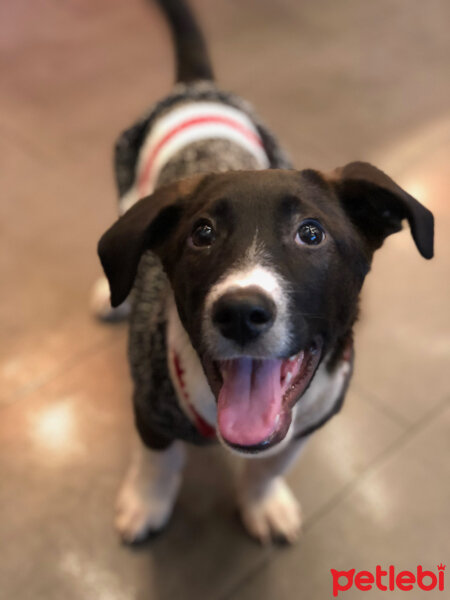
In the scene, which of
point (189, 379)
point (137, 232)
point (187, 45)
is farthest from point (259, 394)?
point (187, 45)

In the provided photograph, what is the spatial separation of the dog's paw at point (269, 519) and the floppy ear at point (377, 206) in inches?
25.1

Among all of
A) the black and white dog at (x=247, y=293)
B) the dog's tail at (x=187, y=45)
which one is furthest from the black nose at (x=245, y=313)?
the dog's tail at (x=187, y=45)

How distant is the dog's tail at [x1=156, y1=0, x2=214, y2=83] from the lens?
170cm

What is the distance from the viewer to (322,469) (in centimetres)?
150

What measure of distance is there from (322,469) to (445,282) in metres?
0.78

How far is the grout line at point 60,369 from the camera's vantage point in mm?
1604

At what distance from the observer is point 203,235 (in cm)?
92

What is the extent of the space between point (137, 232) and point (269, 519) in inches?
29.9

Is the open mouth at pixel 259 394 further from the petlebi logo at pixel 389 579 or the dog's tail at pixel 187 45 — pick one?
the dog's tail at pixel 187 45

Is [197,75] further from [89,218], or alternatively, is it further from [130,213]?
[130,213]

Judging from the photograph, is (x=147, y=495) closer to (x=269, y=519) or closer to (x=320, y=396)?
(x=269, y=519)

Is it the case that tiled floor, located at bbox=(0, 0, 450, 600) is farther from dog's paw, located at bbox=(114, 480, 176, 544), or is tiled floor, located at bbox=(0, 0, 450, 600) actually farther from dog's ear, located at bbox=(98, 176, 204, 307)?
dog's ear, located at bbox=(98, 176, 204, 307)

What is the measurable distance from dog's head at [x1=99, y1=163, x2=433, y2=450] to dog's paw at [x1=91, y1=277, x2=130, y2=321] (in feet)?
2.51

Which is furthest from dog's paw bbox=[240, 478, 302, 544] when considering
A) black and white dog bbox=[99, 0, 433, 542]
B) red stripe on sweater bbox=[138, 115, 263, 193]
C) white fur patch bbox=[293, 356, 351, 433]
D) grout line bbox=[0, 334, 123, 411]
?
red stripe on sweater bbox=[138, 115, 263, 193]
